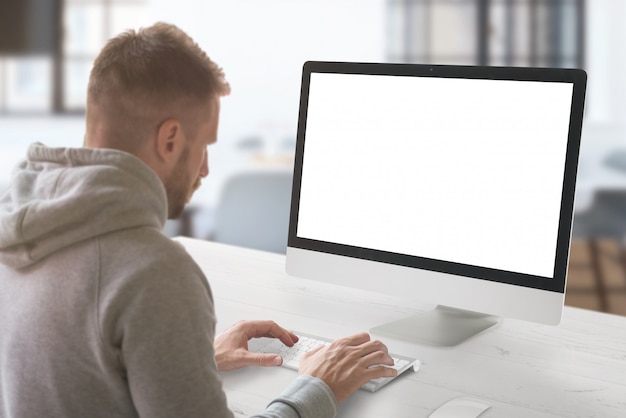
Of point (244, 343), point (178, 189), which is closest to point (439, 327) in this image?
point (244, 343)

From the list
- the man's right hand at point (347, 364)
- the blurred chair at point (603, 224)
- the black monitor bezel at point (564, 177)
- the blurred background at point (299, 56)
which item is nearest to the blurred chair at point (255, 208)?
the blurred background at point (299, 56)

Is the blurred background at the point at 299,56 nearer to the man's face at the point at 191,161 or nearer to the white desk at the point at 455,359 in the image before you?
the white desk at the point at 455,359

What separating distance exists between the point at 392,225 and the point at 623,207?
116 inches

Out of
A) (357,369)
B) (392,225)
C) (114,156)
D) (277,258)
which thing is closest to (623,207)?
(277,258)

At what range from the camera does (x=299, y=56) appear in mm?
4973

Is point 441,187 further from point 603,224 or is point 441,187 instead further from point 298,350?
point 603,224

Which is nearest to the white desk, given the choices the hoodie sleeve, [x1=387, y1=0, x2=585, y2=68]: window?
the hoodie sleeve

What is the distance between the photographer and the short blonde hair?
0.90 meters

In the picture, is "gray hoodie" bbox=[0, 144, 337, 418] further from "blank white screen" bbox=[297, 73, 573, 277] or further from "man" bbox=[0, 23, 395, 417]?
"blank white screen" bbox=[297, 73, 573, 277]

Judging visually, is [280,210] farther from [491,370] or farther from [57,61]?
[57,61]

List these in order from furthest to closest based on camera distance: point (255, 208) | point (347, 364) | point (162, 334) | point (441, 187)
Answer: point (255, 208) → point (441, 187) → point (347, 364) → point (162, 334)

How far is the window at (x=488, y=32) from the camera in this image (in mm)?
4613

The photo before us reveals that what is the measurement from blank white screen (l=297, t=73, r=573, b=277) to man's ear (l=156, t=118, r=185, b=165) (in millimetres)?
520

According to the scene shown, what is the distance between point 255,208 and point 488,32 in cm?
214
